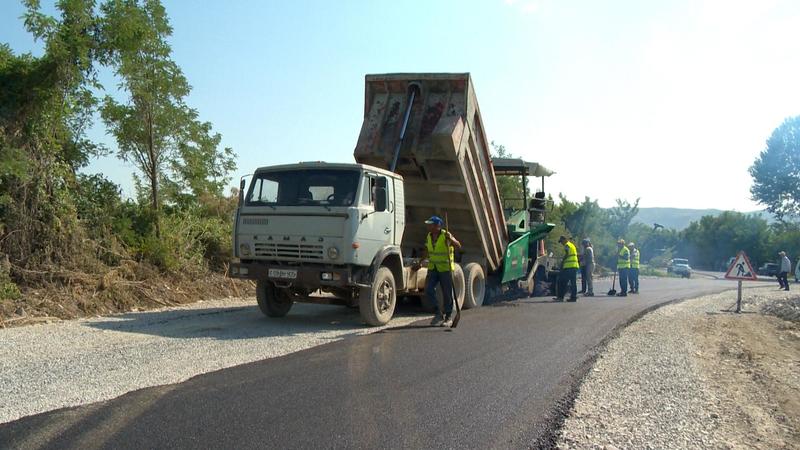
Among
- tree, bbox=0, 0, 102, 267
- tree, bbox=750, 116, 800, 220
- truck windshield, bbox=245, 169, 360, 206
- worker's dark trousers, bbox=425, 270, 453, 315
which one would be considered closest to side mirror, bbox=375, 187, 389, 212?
truck windshield, bbox=245, 169, 360, 206

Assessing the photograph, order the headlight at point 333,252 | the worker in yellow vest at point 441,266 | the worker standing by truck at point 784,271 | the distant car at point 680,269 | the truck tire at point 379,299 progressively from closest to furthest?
the headlight at point 333,252 → the truck tire at point 379,299 → the worker in yellow vest at point 441,266 → the worker standing by truck at point 784,271 → the distant car at point 680,269

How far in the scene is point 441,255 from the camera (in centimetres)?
961

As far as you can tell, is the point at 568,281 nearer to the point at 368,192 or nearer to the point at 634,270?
the point at 634,270

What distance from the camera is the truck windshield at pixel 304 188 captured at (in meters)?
8.65

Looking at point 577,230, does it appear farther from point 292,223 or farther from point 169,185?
point 292,223

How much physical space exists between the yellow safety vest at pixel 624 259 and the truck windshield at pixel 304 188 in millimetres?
10990

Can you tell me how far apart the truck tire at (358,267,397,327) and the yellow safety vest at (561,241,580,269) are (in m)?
6.51

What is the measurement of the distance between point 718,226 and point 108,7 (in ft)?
271

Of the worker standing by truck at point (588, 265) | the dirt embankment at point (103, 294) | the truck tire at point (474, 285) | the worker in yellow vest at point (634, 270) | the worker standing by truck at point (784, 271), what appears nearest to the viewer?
the dirt embankment at point (103, 294)

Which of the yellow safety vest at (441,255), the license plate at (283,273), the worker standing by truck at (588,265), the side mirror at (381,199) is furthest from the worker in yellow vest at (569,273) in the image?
the license plate at (283,273)

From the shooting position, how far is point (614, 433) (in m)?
4.54

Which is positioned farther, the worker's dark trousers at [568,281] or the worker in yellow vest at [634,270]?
the worker in yellow vest at [634,270]

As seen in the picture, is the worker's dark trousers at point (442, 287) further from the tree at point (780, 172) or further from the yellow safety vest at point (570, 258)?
the tree at point (780, 172)

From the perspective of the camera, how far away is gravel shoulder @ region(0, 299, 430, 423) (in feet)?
17.7
